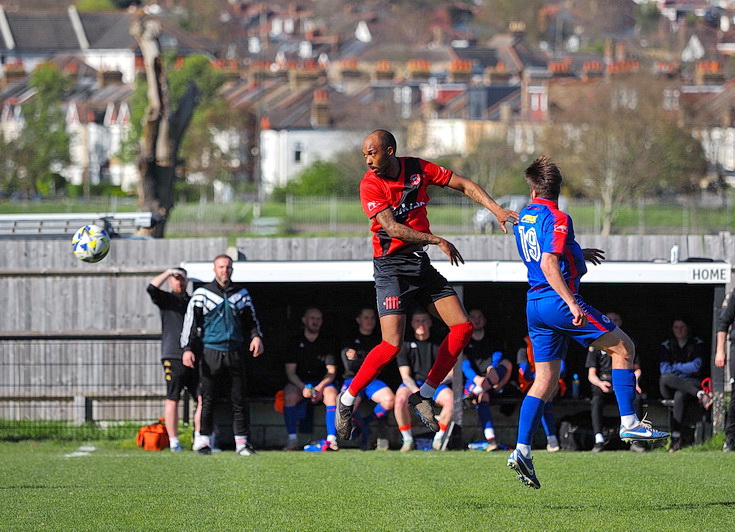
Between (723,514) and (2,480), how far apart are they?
5771 mm

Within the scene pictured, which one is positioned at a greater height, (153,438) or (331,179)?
(331,179)

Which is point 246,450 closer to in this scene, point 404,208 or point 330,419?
point 330,419

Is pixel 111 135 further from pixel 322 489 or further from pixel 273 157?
pixel 322 489

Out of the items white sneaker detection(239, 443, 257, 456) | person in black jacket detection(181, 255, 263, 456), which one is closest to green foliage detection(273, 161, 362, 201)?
person in black jacket detection(181, 255, 263, 456)

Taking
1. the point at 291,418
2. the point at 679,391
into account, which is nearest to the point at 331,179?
the point at 291,418

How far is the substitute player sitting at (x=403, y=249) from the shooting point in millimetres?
8633

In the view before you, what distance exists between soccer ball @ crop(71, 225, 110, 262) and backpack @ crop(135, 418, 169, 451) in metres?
2.02

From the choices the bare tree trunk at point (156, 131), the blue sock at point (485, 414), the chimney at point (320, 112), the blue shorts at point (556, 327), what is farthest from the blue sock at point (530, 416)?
the chimney at point (320, 112)

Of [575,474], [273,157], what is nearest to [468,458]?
[575,474]

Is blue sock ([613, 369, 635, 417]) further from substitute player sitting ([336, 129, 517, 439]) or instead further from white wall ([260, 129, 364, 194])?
white wall ([260, 129, 364, 194])

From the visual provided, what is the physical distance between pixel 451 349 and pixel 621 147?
42568 millimetres

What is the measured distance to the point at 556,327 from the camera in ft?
28.0

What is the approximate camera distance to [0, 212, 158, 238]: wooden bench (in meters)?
16.7

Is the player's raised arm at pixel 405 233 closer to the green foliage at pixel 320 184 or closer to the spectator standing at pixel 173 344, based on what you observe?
the spectator standing at pixel 173 344
